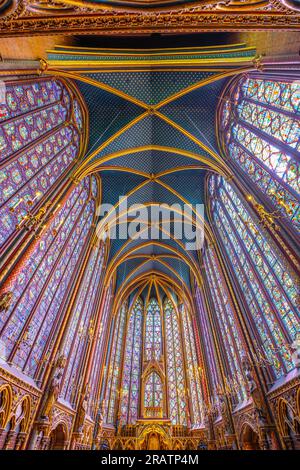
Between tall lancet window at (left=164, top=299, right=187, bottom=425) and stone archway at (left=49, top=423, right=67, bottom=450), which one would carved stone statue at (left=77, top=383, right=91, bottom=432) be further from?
tall lancet window at (left=164, top=299, right=187, bottom=425)

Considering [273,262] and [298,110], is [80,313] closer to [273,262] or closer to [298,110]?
[273,262]

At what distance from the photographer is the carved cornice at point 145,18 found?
217 inches

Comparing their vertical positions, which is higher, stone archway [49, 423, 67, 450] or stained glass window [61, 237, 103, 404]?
stained glass window [61, 237, 103, 404]

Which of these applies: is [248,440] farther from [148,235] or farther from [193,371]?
[148,235]

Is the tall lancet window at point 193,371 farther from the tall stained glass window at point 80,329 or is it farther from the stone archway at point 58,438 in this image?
the stone archway at point 58,438

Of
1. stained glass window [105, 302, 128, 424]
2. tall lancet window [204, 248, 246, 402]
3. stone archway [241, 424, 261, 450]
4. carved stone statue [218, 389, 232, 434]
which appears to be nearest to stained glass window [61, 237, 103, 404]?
stained glass window [105, 302, 128, 424]

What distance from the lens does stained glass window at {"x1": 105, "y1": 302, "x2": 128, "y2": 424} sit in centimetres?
2042

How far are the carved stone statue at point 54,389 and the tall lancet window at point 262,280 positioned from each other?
9930mm

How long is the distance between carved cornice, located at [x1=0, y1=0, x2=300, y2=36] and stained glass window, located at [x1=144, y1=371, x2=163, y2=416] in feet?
83.9

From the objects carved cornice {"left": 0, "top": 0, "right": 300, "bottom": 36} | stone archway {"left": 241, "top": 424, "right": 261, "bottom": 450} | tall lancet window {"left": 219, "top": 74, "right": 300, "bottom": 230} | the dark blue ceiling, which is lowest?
stone archway {"left": 241, "top": 424, "right": 261, "bottom": 450}

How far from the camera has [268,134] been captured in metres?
11.4

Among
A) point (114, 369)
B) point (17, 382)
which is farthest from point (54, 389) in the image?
point (114, 369)

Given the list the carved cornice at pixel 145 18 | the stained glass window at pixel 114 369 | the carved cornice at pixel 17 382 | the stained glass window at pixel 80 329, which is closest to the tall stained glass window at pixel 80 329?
the stained glass window at pixel 80 329

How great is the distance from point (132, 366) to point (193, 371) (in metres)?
6.03
